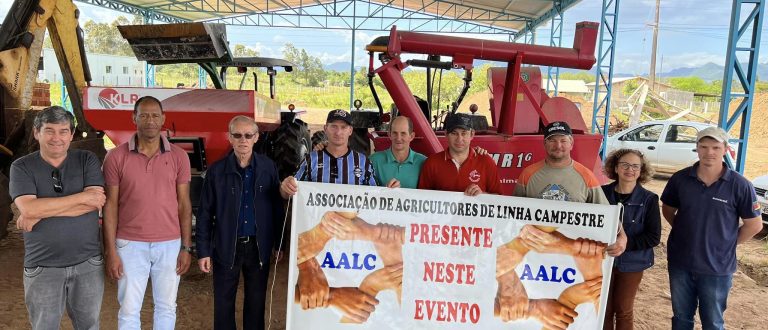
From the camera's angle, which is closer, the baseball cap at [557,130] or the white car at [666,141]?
the baseball cap at [557,130]

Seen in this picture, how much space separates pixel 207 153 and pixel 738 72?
222 inches

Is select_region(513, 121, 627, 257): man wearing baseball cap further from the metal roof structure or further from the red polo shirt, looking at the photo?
the metal roof structure

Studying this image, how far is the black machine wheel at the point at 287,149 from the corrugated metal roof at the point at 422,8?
13.5 meters

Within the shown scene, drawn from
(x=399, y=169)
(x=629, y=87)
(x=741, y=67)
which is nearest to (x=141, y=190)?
(x=399, y=169)

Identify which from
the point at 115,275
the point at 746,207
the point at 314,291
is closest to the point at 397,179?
the point at 314,291

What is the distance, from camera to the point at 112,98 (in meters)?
4.62

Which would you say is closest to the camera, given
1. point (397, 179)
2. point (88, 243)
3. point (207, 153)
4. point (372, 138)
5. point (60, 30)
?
point (88, 243)

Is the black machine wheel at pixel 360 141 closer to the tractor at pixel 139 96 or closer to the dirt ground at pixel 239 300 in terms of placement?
the tractor at pixel 139 96

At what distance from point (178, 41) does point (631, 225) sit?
14.1 ft

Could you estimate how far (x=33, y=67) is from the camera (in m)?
5.82

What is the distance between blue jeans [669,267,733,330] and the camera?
10.1 feet

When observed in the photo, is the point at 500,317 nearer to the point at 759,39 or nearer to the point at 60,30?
the point at 759,39

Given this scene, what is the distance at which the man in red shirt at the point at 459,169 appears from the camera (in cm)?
317

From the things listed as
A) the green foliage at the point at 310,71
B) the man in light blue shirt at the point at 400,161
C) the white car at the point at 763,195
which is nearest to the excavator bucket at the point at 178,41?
the man in light blue shirt at the point at 400,161
